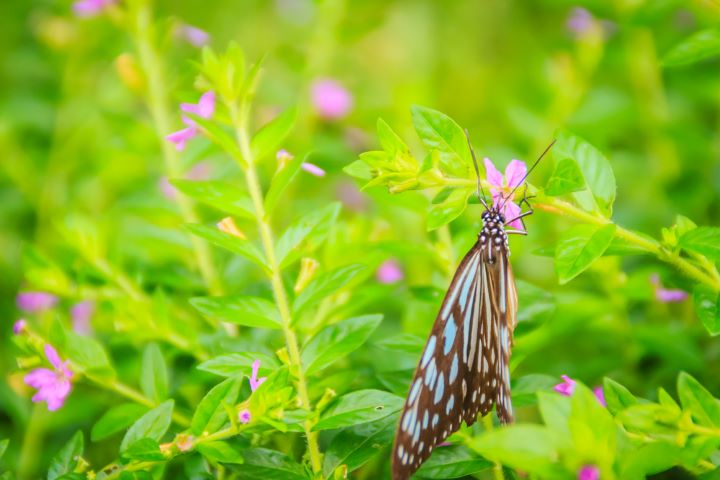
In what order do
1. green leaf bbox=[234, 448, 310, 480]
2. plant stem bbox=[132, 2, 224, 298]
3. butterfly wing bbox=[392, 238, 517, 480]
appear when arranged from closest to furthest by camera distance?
butterfly wing bbox=[392, 238, 517, 480], green leaf bbox=[234, 448, 310, 480], plant stem bbox=[132, 2, 224, 298]

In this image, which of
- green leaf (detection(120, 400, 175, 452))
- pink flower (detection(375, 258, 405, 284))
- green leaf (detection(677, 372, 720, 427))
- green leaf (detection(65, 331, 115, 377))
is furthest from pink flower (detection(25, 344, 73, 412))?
green leaf (detection(677, 372, 720, 427))

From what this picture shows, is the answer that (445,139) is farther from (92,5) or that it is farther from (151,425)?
(92,5)

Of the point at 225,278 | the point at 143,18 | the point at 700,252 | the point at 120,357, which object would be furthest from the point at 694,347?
the point at 143,18

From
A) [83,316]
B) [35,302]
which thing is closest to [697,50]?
[83,316]

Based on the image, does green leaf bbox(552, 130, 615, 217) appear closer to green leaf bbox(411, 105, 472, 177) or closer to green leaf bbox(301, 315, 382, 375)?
green leaf bbox(411, 105, 472, 177)

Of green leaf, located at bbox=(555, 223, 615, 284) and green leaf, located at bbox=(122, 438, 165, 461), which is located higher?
green leaf, located at bbox=(555, 223, 615, 284)

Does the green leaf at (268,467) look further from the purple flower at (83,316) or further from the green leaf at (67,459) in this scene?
the purple flower at (83,316)

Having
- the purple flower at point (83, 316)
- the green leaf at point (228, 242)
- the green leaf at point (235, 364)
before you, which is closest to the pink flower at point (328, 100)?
the purple flower at point (83, 316)
